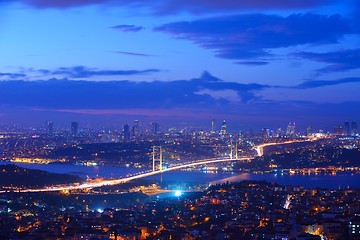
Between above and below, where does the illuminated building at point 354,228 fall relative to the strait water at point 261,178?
above

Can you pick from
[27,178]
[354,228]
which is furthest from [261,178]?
[354,228]

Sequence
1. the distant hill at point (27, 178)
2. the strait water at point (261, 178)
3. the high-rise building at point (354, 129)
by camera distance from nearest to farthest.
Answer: the distant hill at point (27, 178)
the strait water at point (261, 178)
the high-rise building at point (354, 129)

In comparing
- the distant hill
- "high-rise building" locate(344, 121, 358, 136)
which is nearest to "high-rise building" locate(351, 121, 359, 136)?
"high-rise building" locate(344, 121, 358, 136)

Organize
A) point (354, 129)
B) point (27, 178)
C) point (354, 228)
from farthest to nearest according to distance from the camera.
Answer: point (354, 129), point (27, 178), point (354, 228)

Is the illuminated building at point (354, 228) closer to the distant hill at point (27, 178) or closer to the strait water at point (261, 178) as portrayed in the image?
the distant hill at point (27, 178)

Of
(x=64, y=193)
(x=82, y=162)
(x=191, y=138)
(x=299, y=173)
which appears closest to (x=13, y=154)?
(x=82, y=162)

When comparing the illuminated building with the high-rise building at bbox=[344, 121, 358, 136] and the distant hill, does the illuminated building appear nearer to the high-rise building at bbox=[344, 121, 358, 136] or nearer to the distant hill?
the distant hill

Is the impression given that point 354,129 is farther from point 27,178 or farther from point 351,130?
point 27,178

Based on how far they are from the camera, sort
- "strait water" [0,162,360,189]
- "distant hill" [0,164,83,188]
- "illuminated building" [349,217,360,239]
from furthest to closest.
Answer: "strait water" [0,162,360,189] < "distant hill" [0,164,83,188] < "illuminated building" [349,217,360,239]

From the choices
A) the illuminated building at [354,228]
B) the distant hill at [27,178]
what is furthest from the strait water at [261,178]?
the illuminated building at [354,228]
